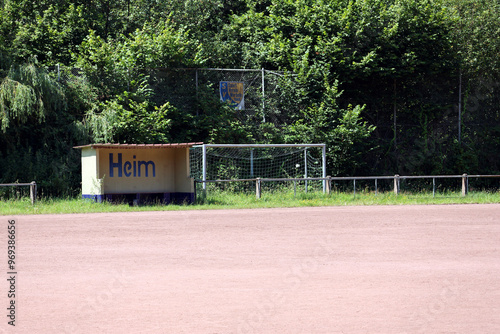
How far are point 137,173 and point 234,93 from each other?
830 cm

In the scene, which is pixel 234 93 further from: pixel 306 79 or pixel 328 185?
pixel 328 185

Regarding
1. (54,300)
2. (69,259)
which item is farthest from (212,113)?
(54,300)

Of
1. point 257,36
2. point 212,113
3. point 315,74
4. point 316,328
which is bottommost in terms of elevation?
point 316,328

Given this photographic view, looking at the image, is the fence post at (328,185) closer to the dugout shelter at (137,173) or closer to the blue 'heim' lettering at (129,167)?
the dugout shelter at (137,173)

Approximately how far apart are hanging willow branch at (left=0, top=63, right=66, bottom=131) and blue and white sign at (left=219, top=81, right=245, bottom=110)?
7091 mm

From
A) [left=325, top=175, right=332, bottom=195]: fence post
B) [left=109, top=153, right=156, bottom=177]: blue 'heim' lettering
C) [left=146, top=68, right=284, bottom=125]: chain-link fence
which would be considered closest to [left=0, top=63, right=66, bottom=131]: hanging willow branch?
[left=109, top=153, right=156, bottom=177]: blue 'heim' lettering

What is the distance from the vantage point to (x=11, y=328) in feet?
19.0

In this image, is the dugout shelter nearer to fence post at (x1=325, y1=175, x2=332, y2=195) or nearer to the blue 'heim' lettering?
the blue 'heim' lettering

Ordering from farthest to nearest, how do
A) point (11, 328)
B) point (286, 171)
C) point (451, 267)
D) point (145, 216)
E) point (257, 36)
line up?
point (257, 36) → point (286, 171) → point (145, 216) → point (451, 267) → point (11, 328)

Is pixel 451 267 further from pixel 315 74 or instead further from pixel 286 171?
pixel 315 74

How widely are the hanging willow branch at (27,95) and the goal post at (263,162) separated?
5833 millimetres

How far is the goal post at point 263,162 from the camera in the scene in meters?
24.5

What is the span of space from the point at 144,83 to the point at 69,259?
17.0 meters

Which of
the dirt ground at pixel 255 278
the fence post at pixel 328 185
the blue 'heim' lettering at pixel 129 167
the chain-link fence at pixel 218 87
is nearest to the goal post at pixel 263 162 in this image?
the fence post at pixel 328 185
